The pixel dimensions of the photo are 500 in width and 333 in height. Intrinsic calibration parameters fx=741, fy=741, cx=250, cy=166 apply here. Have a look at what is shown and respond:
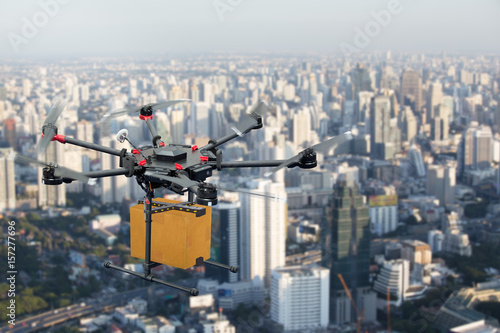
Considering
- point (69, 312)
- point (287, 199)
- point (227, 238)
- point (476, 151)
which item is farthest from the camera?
point (476, 151)

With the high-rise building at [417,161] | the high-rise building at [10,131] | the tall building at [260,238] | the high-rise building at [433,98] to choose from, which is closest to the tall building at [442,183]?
the high-rise building at [417,161]

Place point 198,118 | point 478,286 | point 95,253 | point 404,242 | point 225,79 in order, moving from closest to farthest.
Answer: point 478,286 → point 95,253 → point 404,242 → point 198,118 → point 225,79

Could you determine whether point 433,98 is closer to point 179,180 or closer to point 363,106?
point 363,106

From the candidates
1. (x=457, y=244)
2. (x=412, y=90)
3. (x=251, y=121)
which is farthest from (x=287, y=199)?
(x=251, y=121)

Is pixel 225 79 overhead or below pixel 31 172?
Answer: overhead

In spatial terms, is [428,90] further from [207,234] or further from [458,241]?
[207,234]

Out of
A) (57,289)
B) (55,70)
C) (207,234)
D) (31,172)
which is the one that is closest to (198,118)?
(55,70)

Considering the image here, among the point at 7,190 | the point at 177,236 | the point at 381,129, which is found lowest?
the point at 7,190
